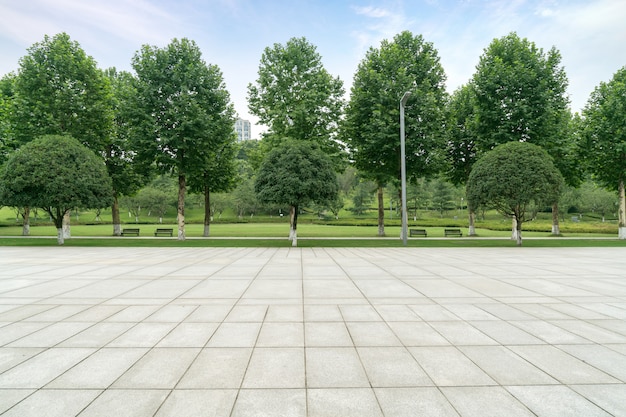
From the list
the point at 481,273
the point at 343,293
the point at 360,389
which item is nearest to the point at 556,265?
the point at 481,273

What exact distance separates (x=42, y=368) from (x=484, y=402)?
201 inches

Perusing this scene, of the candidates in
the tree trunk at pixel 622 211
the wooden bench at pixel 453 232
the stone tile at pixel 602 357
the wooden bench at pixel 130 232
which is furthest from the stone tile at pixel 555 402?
the wooden bench at pixel 130 232

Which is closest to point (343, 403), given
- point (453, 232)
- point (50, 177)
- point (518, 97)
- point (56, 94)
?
point (50, 177)

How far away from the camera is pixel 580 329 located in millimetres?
5203

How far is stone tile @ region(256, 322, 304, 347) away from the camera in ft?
15.1

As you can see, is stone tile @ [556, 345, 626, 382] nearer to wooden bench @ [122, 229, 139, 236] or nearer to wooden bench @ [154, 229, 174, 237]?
wooden bench @ [154, 229, 174, 237]

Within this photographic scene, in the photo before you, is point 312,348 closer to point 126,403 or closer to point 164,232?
point 126,403

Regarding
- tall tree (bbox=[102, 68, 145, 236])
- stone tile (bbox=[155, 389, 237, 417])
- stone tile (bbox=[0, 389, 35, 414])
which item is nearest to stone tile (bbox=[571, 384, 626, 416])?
stone tile (bbox=[155, 389, 237, 417])

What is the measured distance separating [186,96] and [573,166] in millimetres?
32952

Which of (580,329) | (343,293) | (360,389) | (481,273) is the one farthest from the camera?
(481,273)

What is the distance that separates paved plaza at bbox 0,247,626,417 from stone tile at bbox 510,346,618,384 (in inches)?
0.9

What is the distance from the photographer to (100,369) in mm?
3820

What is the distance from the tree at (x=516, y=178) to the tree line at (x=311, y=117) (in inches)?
5.4

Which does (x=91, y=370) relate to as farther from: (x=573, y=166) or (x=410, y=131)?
(x=573, y=166)
